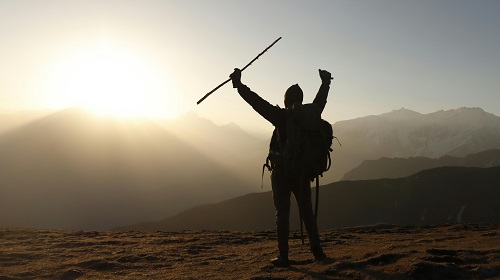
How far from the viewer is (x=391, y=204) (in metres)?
112

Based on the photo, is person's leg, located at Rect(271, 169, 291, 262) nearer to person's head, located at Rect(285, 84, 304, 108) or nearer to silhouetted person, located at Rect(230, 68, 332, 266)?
silhouetted person, located at Rect(230, 68, 332, 266)

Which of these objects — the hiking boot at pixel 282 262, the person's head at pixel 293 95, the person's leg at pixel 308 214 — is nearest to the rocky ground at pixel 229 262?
the hiking boot at pixel 282 262

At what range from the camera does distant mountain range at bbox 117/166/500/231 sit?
10288 cm

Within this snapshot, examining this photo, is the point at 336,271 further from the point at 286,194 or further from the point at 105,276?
the point at 105,276

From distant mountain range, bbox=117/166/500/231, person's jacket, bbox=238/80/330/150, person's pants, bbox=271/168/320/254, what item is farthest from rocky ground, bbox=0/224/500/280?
distant mountain range, bbox=117/166/500/231

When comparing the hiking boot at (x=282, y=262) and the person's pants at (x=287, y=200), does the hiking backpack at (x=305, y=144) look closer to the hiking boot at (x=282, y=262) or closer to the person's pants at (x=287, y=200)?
the person's pants at (x=287, y=200)

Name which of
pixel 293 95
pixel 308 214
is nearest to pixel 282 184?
pixel 308 214

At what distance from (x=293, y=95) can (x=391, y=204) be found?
113 metres

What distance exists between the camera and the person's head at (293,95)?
780 centimetres

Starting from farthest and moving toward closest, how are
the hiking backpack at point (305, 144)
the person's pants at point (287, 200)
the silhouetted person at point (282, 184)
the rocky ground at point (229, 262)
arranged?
the person's pants at point (287, 200) → the silhouetted person at point (282, 184) → the hiking backpack at point (305, 144) → the rocky ground at point (229, 262)

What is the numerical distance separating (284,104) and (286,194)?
181 cm

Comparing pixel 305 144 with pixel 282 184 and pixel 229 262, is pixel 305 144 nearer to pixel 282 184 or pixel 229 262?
pixel 282 184

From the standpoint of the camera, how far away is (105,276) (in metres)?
7.60

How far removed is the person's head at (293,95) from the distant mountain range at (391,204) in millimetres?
101105
